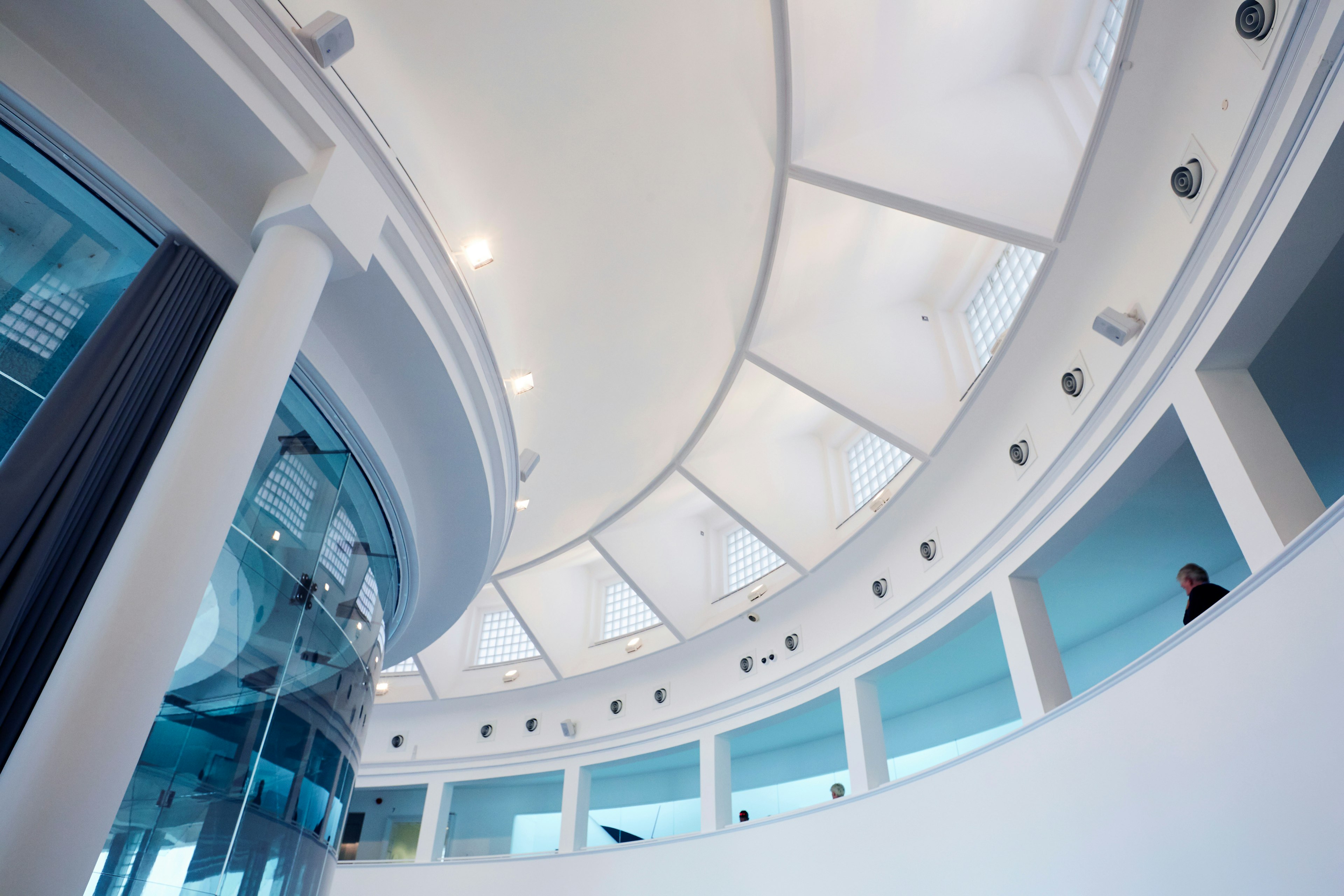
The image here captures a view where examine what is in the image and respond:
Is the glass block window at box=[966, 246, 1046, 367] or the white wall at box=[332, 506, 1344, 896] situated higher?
the glass block window at box=[966, 246, 1046, 367]

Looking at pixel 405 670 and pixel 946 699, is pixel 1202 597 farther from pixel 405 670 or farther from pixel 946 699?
pixel 405 670

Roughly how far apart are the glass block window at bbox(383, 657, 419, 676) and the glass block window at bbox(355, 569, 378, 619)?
9780 millimetres

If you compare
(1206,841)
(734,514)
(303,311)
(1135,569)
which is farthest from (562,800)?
(303,311)

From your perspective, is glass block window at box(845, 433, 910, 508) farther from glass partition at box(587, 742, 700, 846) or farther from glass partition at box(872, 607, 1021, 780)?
glass partition at box(587, 742, 700, 846)

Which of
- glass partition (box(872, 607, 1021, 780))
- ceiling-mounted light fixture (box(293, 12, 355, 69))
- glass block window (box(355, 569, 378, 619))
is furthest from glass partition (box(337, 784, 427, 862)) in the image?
ceiling-mounted light fixture (box(293, 12, 355, 69))

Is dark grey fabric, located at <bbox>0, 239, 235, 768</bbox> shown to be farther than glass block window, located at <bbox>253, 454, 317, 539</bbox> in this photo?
No

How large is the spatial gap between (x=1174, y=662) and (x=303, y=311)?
6.02 metres

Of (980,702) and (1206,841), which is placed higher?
(980,702)

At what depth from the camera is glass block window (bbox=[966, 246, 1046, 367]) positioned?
8578 millimetres

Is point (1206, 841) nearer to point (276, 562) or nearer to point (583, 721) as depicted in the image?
point (276, 562)

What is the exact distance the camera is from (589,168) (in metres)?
6.40

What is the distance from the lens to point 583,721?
14.0m

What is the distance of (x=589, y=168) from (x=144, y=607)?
4.76m

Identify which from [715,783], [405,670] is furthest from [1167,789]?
[405,670]
